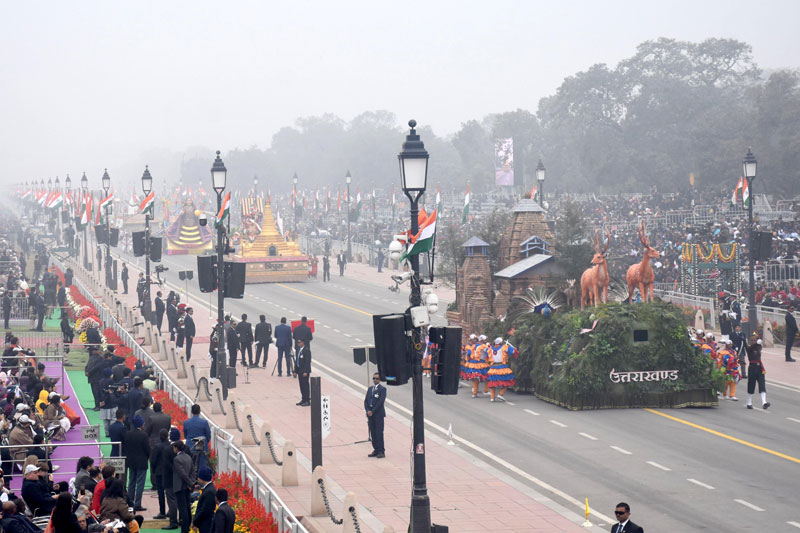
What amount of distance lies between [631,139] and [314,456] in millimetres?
97387

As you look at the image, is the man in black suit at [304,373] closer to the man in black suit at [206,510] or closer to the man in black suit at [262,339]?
the man in black suit at [262,339]

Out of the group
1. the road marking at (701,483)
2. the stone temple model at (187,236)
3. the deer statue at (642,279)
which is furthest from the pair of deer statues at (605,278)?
the stone temple model at (187,236)

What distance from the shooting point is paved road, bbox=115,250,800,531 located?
1852 cm

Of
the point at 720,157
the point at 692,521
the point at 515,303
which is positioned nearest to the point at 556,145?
the point at 720,157

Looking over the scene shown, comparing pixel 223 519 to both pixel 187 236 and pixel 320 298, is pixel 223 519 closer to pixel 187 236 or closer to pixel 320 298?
pixel 320 298

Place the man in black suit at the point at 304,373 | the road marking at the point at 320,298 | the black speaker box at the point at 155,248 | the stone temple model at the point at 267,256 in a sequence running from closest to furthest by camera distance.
→ the man in black suit at the point at 304,373 → the black speaker box at the point at 155,248 → the road marking at the point at 320,298 → the stone temple model at the point at 267,256

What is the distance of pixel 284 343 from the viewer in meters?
32.9

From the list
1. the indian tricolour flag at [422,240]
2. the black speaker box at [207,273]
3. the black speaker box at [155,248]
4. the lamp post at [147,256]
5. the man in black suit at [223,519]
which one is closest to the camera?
the man in black suit at [223,519]

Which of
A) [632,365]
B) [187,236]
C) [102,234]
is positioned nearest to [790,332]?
[632,365]

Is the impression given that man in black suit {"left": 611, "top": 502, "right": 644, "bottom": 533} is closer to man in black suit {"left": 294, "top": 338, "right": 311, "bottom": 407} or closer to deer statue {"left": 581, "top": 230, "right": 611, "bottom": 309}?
man in black suit {"left": 294, "top": 338, "right": 311, "bottom": 407}

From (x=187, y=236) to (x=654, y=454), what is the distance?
7118 centimetres

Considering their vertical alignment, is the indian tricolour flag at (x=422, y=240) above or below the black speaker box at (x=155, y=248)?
above

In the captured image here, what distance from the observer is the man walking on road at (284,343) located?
32.5 m

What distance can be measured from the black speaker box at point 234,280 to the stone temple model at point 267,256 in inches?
1514
